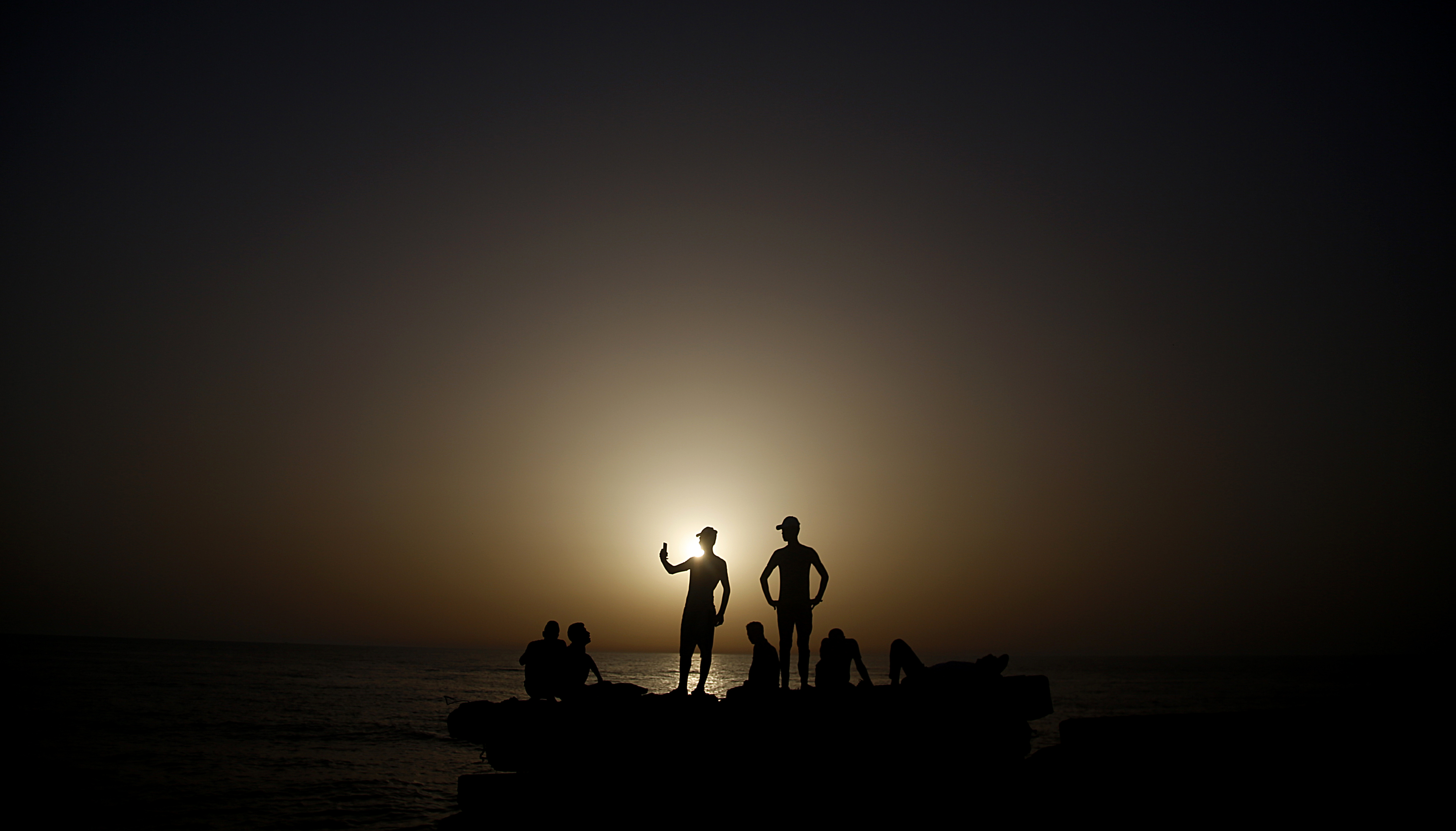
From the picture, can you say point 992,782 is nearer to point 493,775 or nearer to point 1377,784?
point 1377,784

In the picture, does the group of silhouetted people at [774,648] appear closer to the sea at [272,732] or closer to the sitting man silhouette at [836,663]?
the sitting man silhouette at [836,663]

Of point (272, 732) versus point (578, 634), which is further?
point (272, 732)

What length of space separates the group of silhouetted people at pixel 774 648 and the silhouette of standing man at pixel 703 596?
0.01 meters

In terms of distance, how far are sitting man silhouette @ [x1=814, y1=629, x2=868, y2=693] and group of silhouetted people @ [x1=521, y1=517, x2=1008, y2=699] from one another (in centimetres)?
1

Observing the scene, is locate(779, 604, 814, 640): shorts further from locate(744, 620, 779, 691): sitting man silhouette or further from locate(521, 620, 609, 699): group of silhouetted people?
locate(521, 620, 609, 699): group of silhouetted people

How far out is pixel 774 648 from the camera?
37.9ft

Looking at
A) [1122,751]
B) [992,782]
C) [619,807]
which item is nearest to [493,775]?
[619,807]

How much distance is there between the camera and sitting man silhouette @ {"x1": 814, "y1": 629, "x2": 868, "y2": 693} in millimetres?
11023

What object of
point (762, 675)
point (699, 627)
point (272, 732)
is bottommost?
point (272, 732)

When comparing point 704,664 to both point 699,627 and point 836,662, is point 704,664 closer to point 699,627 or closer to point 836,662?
point 699,627

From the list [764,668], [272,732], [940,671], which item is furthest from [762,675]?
[272,732]

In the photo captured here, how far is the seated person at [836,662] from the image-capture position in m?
11.0

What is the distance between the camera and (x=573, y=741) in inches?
433

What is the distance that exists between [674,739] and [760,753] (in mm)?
1286
